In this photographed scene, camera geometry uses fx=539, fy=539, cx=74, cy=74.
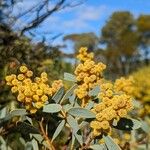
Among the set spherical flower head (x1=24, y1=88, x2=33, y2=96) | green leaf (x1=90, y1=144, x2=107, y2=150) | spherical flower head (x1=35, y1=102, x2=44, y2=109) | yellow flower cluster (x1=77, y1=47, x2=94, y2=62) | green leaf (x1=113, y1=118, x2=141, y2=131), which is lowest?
green leaf (x1=90, y1=144, x2=107, y2=150)

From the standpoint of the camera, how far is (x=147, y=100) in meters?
14.0

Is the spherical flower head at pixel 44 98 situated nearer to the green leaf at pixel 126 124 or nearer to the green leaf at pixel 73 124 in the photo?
the green leaf at pixel 73 124

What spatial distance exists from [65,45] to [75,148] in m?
2.55

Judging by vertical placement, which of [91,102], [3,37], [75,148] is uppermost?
[3,37]

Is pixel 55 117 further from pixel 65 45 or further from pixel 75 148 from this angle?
pixel 65 45

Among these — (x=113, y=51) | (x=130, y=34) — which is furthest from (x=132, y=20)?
(x=113, y=51)

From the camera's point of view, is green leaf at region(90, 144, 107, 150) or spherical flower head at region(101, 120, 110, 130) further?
green leaf at region(90, 144, 107, 150)

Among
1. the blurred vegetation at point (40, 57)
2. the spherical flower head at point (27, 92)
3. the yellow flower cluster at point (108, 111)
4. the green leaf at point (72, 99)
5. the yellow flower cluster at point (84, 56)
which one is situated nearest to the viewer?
the yellow flower cluster at point (108, 111)

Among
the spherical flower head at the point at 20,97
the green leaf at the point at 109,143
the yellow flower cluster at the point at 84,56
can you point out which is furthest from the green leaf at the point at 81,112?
the yellow flower cluster at the point at 84,56

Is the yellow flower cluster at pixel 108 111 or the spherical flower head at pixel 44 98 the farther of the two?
the spherical flower head at pixel 44 98

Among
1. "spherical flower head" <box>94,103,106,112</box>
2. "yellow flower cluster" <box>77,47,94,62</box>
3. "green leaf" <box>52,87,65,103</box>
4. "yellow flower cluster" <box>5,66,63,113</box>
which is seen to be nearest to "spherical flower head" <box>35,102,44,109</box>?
"yellow flower cluster" <box>5,66,63,113</box>

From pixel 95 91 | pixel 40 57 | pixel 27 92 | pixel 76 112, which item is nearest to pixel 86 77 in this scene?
pixel 95 91

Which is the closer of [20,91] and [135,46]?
[20,91]

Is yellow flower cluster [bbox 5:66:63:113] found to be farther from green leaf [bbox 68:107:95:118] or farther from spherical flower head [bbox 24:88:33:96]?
green leaf [bbox 68:107:95:118]
